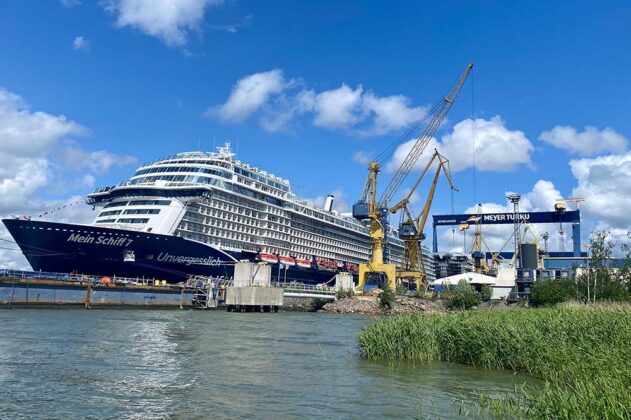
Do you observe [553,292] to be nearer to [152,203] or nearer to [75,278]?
[152,203]

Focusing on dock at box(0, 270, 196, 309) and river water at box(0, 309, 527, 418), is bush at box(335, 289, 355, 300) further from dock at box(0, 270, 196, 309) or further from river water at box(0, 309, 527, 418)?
river water at box(0, 309, 527, 418)

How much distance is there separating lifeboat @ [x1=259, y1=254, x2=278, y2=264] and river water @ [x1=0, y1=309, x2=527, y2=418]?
54.8 meters

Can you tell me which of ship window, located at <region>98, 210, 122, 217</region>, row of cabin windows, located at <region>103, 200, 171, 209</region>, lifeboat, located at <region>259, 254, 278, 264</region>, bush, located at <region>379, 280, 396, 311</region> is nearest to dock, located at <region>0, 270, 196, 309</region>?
row of cabin windows, located at <region>103, 200, 171, 209</region>

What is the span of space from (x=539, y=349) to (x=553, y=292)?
1932 inches

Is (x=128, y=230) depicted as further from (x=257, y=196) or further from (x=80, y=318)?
(x=257, y=196)

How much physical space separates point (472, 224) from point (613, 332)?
9695 cm

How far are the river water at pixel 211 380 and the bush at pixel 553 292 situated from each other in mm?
42168

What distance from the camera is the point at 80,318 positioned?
41.7m

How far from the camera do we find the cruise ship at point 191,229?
60812 millimetres

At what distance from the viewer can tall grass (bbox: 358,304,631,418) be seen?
9648 millimetres

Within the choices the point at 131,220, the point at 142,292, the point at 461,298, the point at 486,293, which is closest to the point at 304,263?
the point at 461,298

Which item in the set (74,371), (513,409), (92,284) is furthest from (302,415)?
(92,284)

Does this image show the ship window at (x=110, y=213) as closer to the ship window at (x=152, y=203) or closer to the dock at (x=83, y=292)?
the ship window at (x=152, y=203)

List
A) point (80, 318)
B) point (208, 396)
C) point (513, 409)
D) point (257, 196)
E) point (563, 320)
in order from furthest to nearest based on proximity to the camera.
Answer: point (257, 196) → point (80, 318) → point (563, 320) → point (208, 396) → point (513, 409)
